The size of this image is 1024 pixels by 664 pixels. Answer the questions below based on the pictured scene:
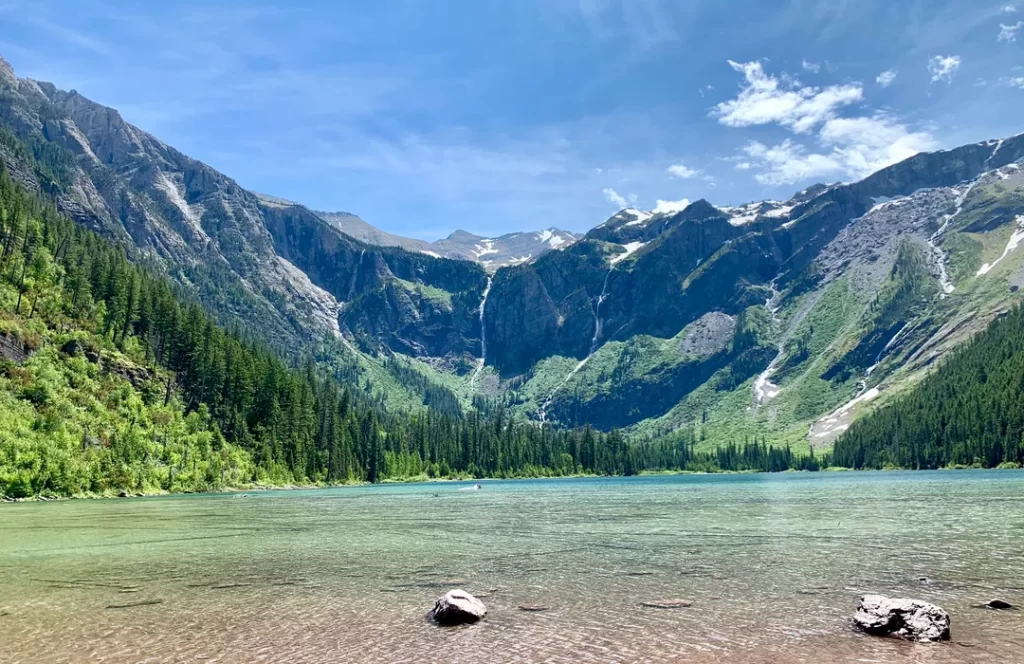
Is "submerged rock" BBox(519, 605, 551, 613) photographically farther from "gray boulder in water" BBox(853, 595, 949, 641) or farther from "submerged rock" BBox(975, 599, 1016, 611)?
"submerged rock" BBox(975, 599, 1016, 611)

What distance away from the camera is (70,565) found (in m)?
37.1

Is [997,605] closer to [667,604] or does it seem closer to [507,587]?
[667,604]

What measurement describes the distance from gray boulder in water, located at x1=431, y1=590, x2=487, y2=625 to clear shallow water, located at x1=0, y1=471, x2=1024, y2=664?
1.82 feet

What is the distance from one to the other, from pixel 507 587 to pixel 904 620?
1526cm

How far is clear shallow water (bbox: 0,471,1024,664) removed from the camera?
2019cm

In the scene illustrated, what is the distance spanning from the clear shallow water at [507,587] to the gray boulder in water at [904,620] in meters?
0.72

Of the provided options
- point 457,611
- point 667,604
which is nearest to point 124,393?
point 457,611

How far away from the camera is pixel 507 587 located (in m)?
29.8

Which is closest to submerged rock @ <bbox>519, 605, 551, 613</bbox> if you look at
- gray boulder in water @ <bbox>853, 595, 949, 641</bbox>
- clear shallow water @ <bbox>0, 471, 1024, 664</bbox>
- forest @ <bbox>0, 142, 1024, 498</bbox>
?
clear shallow water @ <bbox>0, 471, 1024, 664</bbox>

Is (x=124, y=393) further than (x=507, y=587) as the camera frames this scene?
Yes

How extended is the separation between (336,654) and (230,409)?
15129 cm

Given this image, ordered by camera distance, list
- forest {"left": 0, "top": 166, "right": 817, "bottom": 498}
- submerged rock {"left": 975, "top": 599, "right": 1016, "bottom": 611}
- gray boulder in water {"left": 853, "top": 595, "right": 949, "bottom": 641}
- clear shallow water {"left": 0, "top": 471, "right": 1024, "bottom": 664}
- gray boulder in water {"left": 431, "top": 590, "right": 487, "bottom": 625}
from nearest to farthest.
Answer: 1. clear shallow water {"left": 0, "top": 471, "right": 1024, "bottom": 664}
2. gray boulder in water {"left": 853, "top": 595, "right": 949, "bottom": 641}
3. gray boulder in water {"left": 431, "top": 590, "right": 487, "bottom": 625}
4. submerged rock {"left": 975, "top": 599, "right": 1016, "bottom": 611}
5. forest {"left": 0, "top": 166, "right": 817, "bottom": 498}

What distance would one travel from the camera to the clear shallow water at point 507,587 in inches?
795

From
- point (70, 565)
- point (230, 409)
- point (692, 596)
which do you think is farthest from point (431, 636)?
point (230, 409)
